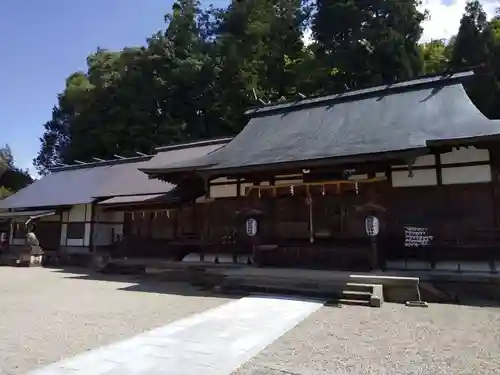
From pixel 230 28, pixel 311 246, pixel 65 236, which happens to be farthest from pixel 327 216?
pixel 230 28

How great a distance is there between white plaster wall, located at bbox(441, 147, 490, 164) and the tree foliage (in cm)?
1559

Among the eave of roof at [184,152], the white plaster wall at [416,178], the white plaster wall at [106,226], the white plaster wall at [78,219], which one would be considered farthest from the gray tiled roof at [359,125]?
the white plaster wall at [78,219]

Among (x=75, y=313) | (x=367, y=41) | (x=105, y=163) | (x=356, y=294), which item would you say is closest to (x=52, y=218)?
(x=105, y=163)

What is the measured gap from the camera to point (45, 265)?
18812 millimetres

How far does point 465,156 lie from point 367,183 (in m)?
2.43

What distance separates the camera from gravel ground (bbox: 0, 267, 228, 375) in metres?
5.29

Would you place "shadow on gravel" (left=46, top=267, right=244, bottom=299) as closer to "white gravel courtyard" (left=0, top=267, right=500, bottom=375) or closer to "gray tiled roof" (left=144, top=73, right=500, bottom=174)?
"white gravel courtyard" (left=0, top=267, right=500, bottom=375)

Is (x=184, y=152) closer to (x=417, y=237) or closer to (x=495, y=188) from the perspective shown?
(x=417, y=237)

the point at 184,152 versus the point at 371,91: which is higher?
the point at 371,91

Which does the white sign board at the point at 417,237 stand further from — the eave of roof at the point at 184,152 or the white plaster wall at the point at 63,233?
the white plaster wall at the point at 63,233

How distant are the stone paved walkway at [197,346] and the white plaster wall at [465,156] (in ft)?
17.6

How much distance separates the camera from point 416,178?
407 inches

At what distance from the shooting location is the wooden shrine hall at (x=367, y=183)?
31.7ft

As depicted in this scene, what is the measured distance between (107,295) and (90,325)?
3.30m
